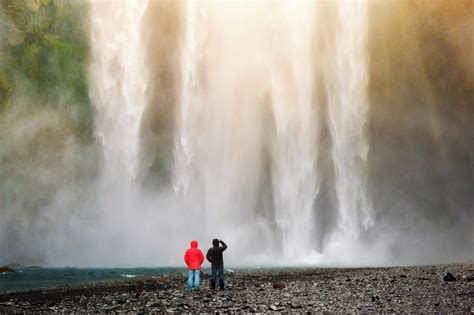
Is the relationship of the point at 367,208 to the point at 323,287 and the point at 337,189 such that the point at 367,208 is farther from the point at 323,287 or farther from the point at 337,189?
the point at 323,287

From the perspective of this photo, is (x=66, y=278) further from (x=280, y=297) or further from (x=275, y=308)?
(x=275, y=308)

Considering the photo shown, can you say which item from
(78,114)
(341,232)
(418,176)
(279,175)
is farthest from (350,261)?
(78,114)

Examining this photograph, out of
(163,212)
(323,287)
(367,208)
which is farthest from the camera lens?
(367,208)

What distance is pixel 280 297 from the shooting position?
16.1 metres

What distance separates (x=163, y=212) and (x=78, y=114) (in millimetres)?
21598

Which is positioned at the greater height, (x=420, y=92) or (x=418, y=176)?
(x=420, y=92)

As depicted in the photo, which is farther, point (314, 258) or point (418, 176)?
point (418, 176)

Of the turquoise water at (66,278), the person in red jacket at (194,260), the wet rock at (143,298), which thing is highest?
the person in red jacket at (194,260)

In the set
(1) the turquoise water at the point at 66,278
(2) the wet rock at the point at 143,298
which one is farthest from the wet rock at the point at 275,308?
(1) the turquoise water at the point at 66,278

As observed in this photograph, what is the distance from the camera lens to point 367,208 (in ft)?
175

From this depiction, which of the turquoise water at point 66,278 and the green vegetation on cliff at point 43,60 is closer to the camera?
the turquoise water at point 66,278

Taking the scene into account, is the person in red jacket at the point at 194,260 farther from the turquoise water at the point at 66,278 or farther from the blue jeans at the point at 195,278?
the turquoise water at the point at 66,278

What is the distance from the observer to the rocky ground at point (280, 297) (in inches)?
547

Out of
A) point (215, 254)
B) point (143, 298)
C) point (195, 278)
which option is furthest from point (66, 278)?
point (215, 254)
